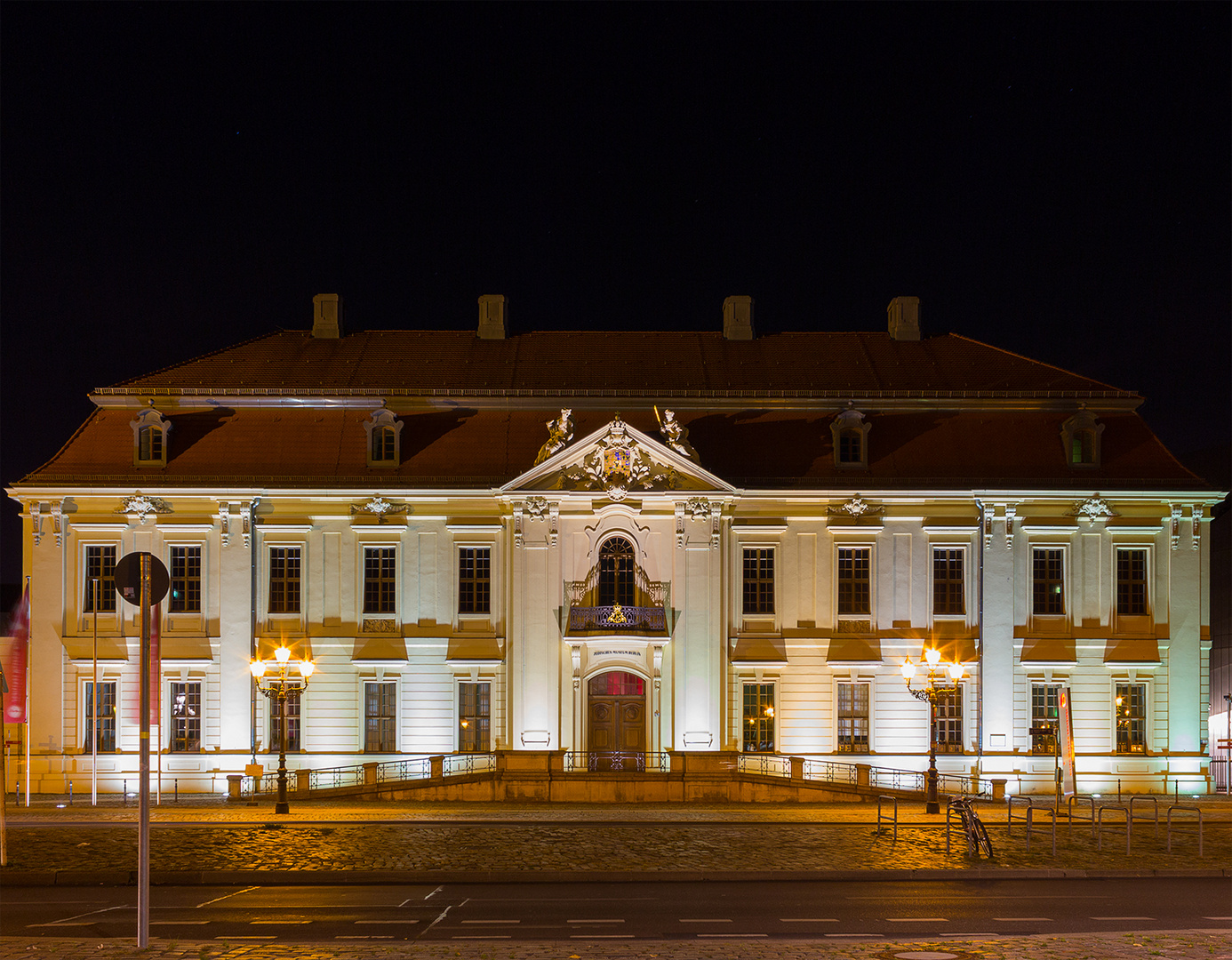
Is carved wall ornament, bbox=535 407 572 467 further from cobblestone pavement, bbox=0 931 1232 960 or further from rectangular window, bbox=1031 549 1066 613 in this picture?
cobblestone pavement, bbox=0 931 1232 960

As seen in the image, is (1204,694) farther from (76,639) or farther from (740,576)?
(76,639)

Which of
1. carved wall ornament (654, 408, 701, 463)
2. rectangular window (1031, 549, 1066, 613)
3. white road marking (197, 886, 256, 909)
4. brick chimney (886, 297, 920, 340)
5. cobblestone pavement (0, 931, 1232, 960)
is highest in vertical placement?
brick chimney (886, 297, 920, 340)

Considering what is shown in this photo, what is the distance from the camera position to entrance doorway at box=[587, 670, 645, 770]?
4303 cm

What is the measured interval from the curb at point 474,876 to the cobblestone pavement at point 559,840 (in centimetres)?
38

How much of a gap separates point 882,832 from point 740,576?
Answer: 53.5 ft

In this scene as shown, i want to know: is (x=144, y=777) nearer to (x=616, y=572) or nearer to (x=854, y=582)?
(x=616, y=572)

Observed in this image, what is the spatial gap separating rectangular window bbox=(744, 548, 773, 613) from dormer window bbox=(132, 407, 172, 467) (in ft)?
67.2

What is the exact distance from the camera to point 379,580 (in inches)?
1732

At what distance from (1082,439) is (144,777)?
37.3 m

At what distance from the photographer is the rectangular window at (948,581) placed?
145 feet

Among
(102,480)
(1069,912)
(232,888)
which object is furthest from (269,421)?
(1069,912)

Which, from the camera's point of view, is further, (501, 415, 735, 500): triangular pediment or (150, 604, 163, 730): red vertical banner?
(501, 415, 735, 500): triangular pediment

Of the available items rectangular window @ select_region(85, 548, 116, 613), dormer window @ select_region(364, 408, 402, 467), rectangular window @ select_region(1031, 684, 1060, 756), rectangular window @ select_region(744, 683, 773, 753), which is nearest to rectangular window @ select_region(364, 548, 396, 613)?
dormer window @ select_region(364, 408, 402, 467)

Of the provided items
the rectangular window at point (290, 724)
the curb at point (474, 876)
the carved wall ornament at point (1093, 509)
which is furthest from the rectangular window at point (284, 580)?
the carved wall ornament at point (1093, 509)
